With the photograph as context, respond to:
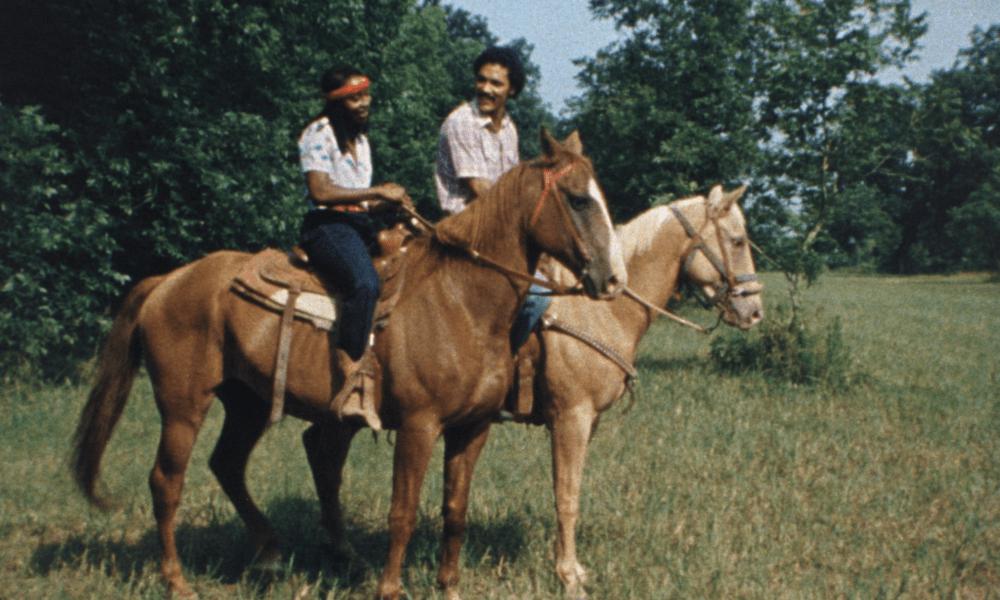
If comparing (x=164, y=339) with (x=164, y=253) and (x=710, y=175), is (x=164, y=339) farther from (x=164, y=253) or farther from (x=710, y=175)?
(x=710, y=175)

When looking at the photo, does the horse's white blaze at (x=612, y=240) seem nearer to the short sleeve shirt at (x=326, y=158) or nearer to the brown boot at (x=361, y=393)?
the brown boot at (x=361, y=393)

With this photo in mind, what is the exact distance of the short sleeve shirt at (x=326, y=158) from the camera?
4113 mm

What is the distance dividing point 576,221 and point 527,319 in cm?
100

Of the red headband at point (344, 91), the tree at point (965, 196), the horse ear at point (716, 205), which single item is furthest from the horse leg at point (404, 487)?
the tree at point (965, 196)

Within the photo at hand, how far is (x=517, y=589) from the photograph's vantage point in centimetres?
454

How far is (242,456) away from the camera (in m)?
5.01

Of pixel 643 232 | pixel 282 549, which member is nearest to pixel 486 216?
pixel 643 232

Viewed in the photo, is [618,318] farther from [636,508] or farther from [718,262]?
[636,508]

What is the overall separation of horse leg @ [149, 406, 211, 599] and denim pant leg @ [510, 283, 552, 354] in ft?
6.39

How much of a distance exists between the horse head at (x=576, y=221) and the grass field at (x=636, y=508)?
201 centimetres

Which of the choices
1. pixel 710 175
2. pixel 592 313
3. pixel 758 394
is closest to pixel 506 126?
pixel 592 313

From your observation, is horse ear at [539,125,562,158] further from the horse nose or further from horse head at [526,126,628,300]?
the horse nose

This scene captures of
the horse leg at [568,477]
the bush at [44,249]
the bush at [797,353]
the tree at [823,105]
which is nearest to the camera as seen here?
the horse leg at [568,477]

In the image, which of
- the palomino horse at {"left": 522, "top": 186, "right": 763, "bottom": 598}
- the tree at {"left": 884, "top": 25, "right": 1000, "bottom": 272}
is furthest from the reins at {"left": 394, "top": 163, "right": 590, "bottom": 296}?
the tree at {"left": 884, "top": 25, "right": 1000, "bottom": 272}
